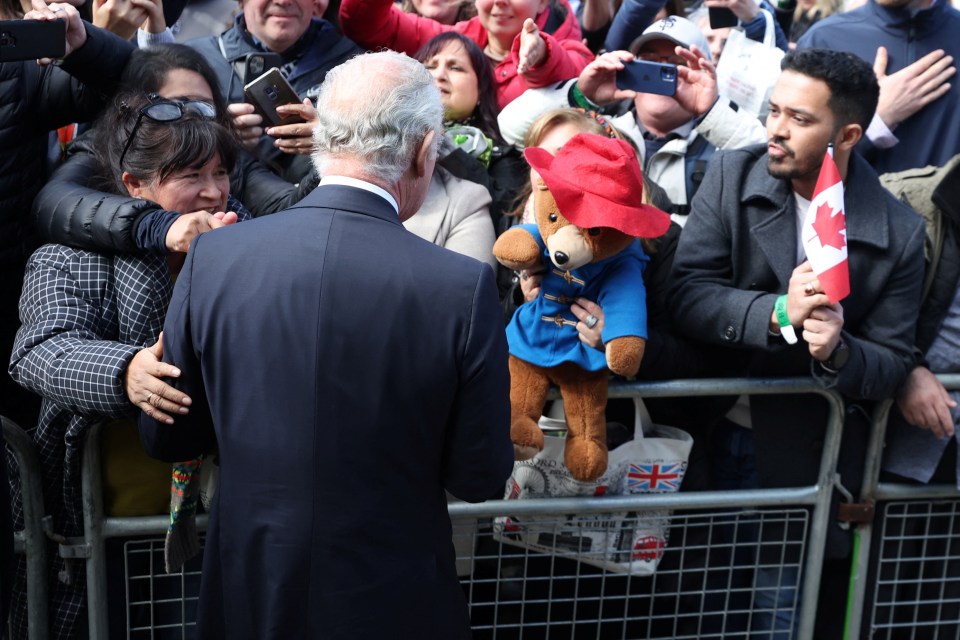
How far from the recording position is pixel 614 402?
3.65 m

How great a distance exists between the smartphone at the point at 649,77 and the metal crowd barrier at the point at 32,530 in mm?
2332

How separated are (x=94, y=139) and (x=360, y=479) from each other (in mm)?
1547

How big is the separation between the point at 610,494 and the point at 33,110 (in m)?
2.15

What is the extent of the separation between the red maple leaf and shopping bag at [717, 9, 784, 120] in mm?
1704

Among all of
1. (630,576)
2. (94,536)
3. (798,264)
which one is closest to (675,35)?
(798,264)

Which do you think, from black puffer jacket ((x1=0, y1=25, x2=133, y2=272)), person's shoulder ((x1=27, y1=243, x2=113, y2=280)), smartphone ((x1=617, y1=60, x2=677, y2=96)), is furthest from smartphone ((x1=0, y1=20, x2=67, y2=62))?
smartphone ((x1=617, y1=60, x2=677, y2=96))

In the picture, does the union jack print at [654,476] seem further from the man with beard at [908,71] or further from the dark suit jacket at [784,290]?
the man with beard at [908,71]

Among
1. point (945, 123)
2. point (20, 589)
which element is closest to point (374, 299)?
point (20, 589)

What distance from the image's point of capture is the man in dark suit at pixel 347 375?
7.30 ft

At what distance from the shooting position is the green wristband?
3162 mm

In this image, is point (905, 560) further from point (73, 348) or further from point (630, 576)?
point (73, 348)

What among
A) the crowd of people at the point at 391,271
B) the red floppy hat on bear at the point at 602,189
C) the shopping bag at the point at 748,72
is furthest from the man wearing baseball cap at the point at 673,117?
the red floppy hat on bear at the point at 602,189

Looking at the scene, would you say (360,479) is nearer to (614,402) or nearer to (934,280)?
(614,402)

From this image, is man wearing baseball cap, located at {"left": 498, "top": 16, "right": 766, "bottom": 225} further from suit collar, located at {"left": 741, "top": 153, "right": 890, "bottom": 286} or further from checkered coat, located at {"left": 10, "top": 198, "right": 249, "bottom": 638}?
checkered coat, located at {"left": 10, "top": 198, "right": 249, "bottom": 638}
